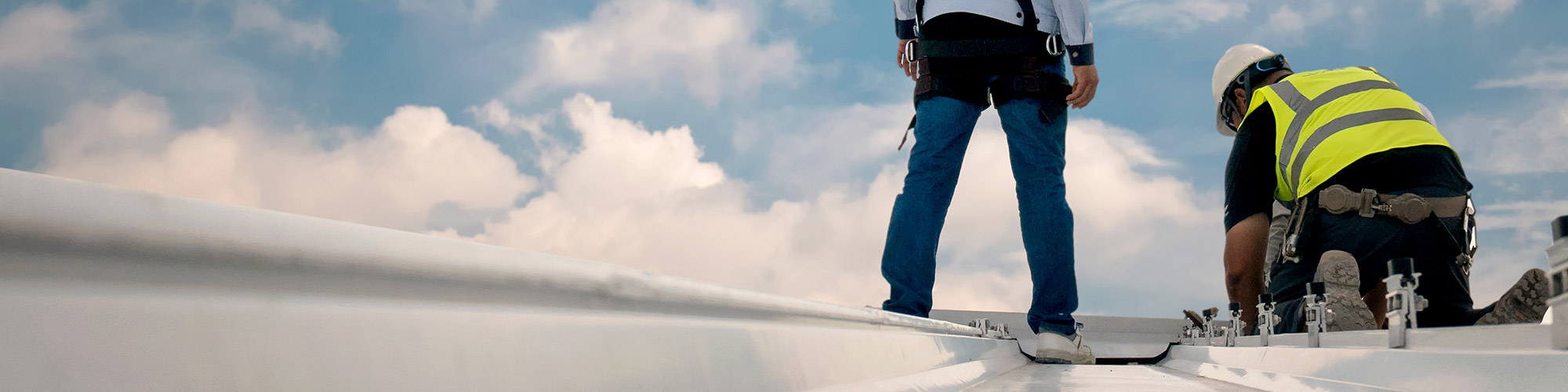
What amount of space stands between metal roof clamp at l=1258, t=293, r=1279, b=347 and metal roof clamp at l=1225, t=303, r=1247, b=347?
317 millimetres

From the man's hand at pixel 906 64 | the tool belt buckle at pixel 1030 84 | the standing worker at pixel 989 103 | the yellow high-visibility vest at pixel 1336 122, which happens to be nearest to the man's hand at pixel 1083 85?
the standing worker at pixel 989 103

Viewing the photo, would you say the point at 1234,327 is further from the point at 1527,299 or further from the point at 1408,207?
the point at 1527,299

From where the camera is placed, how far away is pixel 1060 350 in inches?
84.8

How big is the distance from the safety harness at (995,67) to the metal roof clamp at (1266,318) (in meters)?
0.56

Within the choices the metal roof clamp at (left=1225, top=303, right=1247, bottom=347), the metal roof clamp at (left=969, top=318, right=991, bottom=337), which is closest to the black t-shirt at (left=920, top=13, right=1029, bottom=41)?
the metal roof clamp at (left=969, top=318, right=991, bottom=337)

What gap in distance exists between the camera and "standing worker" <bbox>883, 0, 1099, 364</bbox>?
1.91 m

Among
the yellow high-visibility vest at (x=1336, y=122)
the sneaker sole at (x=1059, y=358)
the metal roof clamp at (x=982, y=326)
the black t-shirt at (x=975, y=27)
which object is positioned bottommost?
the sneaker sole at (x=1059, y=358)

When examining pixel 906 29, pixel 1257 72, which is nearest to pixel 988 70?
pixel 906 29

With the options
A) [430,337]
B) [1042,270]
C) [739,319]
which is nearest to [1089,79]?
[1042,270]

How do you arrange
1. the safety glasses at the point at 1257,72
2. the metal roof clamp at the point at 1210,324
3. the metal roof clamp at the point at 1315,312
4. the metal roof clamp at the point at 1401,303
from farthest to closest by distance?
1. the safety glasses at the point at 1257,72
2. the metal roof clamp at the point at 1210,324
3. the metal roof clamp at the point at 1315,312
4. the metal roof clamp at the point at 1401,303

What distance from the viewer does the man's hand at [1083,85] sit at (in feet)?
6.55

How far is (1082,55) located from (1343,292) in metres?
0.69

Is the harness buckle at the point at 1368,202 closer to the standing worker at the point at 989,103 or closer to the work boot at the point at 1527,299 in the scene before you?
the work boot at the point at 1527,299

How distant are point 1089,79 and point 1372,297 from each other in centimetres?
79
